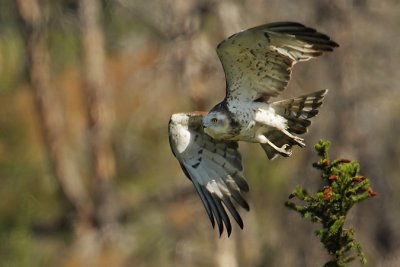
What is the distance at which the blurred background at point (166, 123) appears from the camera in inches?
574

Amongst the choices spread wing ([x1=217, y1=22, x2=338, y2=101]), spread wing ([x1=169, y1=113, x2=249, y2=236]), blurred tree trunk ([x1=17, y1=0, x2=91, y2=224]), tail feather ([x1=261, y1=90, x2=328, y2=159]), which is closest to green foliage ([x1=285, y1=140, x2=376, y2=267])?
spread wing ([x1=217, y1=22, x2=338, y2=101])

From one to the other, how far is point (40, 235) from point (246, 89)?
1572cm

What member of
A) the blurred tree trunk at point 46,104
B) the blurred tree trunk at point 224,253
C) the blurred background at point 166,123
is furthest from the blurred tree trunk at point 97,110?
the blurred tree trunk at point 224,253

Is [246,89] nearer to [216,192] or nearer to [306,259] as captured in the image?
[216,192]

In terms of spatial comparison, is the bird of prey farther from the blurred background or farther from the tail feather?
the blurred background

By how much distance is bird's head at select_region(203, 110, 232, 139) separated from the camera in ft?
26.2

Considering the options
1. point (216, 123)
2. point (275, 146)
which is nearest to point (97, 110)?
point (275, 146)

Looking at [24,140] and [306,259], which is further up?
[24,140]

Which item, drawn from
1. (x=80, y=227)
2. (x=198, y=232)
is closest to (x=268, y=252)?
(x=198, y=232)

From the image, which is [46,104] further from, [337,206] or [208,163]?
[337,206]

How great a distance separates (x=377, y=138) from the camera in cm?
1550

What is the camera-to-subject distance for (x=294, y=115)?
823cm

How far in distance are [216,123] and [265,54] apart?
659mm

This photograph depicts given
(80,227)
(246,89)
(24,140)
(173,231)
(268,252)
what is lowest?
(246,89)
